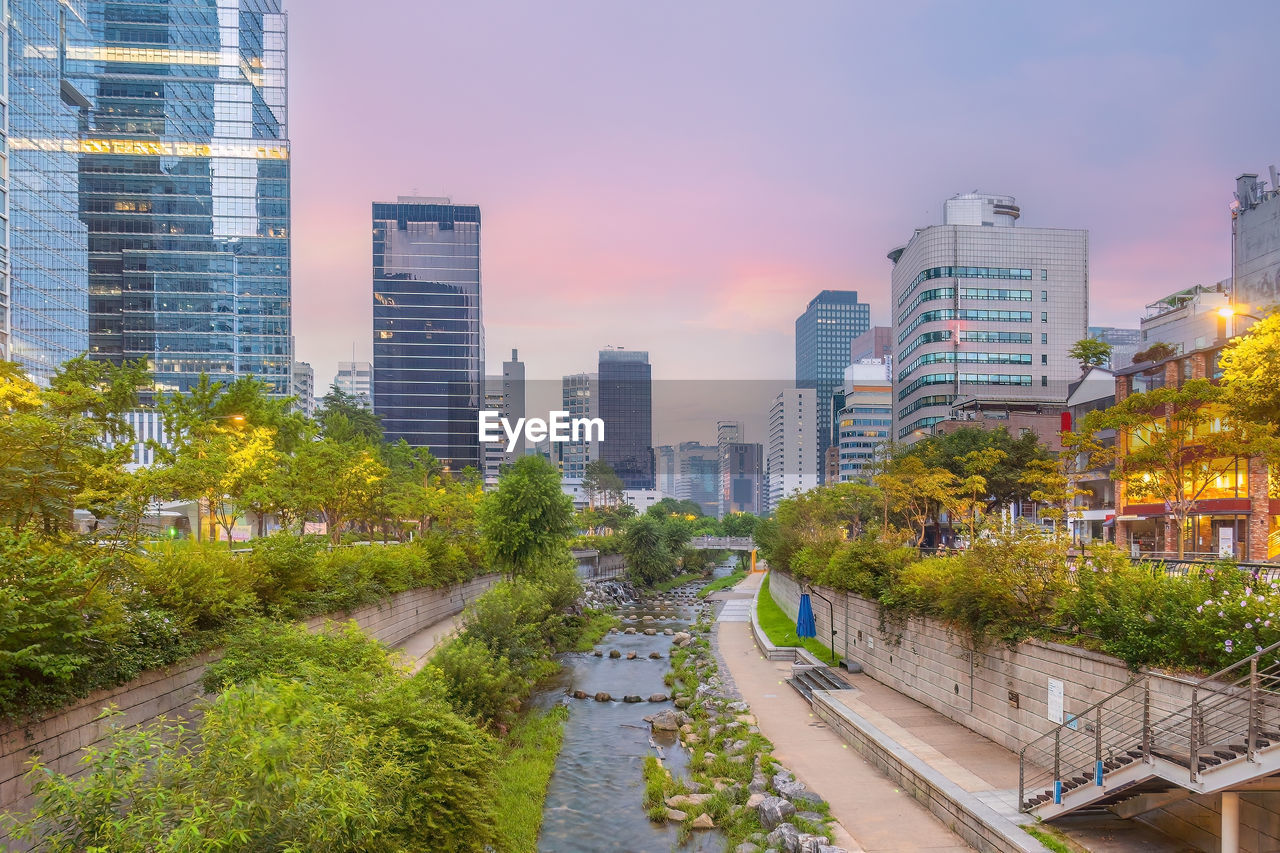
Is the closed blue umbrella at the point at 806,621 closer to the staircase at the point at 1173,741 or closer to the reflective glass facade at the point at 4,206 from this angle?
the staircase at the point at 1173,741

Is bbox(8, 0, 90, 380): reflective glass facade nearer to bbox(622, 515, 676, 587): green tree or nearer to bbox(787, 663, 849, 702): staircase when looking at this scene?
bbox(622, 515, 676, 587): green tree

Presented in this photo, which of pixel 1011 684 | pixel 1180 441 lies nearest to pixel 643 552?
pixel 1180 441

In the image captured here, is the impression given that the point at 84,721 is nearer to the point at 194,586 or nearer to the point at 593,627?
the point at 194,586

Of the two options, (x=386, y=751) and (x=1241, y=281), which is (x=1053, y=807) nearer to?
(x=386, y=751)

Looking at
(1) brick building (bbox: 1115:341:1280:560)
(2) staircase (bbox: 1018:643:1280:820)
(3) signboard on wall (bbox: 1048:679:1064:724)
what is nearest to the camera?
(2) staircase (bbox: 1018:643:1280:820)

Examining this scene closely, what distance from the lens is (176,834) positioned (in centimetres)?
743

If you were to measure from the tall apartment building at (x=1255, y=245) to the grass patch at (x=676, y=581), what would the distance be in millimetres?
59631

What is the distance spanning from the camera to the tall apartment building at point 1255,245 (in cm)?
6056

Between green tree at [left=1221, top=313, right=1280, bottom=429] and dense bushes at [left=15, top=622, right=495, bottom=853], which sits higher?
green tree at [left=1221, top=313, right=1280, bottom=429]

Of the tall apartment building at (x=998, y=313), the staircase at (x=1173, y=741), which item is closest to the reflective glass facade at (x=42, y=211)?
the staircase at (x=1173, y=741)

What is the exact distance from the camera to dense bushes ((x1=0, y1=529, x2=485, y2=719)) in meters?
10.3

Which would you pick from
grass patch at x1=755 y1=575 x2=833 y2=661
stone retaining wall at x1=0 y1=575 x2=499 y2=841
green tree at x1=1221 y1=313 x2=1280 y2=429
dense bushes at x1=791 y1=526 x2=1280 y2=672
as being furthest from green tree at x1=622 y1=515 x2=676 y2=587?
stone retaining wall at x1=0 y1=575 x2=499 y2=841

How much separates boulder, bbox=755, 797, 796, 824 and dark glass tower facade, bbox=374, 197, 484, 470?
5877 inches

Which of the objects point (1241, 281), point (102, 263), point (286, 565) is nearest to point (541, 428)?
point (102, 263)
